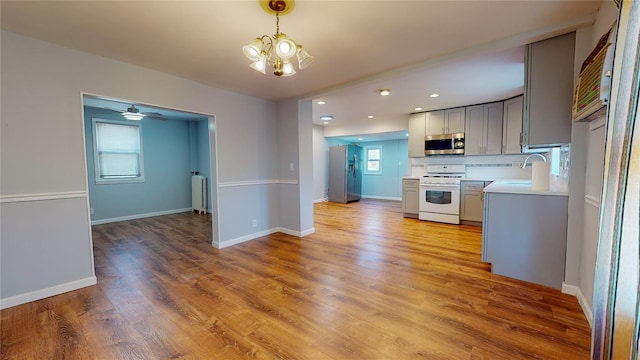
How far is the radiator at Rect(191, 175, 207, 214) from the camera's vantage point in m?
6.10

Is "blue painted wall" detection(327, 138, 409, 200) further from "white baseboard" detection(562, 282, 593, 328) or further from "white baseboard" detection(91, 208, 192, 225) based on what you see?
"white baseboard" detection(562, 282, 593, 328)

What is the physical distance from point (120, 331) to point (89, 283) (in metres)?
1.11

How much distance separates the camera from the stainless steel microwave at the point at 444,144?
16.7ft

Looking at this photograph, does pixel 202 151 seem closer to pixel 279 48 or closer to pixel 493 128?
pixel 279 48

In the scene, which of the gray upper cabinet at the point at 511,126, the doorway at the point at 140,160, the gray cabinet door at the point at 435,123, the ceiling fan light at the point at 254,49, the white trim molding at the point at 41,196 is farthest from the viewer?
the gray cabinet door at the point at 435,123

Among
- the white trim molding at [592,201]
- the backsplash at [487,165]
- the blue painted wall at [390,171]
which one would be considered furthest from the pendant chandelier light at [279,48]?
the blue painted wall at [390,171]

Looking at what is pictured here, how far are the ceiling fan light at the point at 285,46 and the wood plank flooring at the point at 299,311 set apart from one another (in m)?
1.93

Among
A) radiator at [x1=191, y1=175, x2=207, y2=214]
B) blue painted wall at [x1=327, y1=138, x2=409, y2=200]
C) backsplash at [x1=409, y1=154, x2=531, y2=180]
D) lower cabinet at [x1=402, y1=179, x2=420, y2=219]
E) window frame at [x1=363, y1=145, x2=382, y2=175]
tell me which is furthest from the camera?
window frame at [x1=363, y1=145, x2=382, y2=175]

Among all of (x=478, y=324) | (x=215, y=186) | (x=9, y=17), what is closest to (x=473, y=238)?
(x=478, y=324)

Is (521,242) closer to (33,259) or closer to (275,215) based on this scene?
(275,215)

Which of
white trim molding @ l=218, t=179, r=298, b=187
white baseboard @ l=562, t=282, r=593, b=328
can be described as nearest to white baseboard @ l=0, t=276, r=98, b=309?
white trim molding @ l=218, t=179, r=298, b=187

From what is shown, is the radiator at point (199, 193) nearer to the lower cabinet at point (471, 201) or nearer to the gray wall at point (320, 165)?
the gray wall at point (320, 165)

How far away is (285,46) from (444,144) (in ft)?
14.8

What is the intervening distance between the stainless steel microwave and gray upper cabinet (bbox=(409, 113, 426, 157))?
103mm
